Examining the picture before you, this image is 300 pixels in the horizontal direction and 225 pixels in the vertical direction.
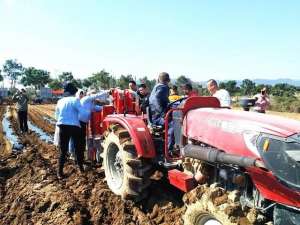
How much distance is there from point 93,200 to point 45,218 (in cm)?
76

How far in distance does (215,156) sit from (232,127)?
0.34 metres

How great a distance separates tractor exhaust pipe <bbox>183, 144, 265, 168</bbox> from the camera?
3.83m

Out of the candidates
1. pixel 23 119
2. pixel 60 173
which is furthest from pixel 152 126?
pixel 23 119

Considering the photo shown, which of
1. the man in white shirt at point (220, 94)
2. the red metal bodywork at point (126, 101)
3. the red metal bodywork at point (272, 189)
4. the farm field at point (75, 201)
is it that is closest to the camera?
the red metal bodywork at point (272, 189)

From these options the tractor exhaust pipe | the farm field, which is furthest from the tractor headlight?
the farm field

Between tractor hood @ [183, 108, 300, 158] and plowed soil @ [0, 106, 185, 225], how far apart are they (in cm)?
113

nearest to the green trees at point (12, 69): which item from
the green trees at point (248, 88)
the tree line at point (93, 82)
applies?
the tree line at point (93, 82)

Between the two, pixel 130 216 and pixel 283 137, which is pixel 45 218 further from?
pixel 283 137

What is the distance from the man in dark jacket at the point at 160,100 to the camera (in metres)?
5.86

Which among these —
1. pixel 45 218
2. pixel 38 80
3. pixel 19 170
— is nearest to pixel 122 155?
pixel 45 218

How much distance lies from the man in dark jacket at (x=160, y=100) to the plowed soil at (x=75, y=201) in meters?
1.04

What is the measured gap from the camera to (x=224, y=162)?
414 cm

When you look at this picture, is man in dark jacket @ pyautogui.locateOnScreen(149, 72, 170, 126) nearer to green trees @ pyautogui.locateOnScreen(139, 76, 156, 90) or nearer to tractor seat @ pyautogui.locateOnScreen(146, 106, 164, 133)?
tractor seat @ pyautogui.locateOnScreen(146, 106, 164, 133)

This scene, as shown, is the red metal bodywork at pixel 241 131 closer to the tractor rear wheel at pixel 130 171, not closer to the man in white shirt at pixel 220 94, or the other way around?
the tractor rear wheel at pixel 130 171
